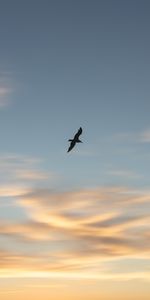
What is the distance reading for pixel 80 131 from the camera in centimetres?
4709

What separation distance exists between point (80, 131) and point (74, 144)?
8.01 feet

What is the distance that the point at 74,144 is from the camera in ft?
154
